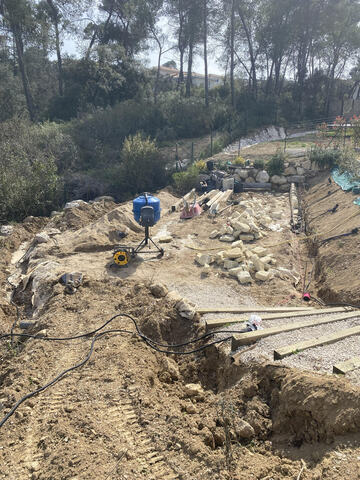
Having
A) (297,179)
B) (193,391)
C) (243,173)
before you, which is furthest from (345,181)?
(193,391)

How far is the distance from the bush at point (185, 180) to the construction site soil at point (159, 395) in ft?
27.7

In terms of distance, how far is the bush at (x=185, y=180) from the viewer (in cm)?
1546

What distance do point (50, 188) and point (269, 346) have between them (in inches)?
449

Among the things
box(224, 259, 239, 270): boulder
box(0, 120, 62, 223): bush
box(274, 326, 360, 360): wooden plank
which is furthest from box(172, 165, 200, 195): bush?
box(274, 326, 360, 360): wooden plank

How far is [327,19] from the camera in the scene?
1058 inches

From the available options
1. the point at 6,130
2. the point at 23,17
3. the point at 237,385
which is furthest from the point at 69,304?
the point at 23,17

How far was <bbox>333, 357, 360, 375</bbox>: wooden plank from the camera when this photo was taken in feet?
11.6

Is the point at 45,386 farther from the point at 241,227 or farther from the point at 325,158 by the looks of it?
the point at 325,158

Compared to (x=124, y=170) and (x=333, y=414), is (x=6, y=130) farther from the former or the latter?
(x=333, y=414)

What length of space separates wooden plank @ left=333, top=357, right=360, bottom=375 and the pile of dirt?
3.11m

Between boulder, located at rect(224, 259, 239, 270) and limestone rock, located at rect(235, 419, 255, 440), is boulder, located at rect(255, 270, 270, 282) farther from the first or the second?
limestone rock, located at rect(235, 419, 255, 440)

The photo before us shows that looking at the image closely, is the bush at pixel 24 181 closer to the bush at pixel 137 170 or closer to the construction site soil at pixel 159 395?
the bush at pixel 137 170

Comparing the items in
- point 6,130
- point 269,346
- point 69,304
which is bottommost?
point 69,304

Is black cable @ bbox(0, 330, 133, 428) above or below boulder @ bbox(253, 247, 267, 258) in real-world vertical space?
above
